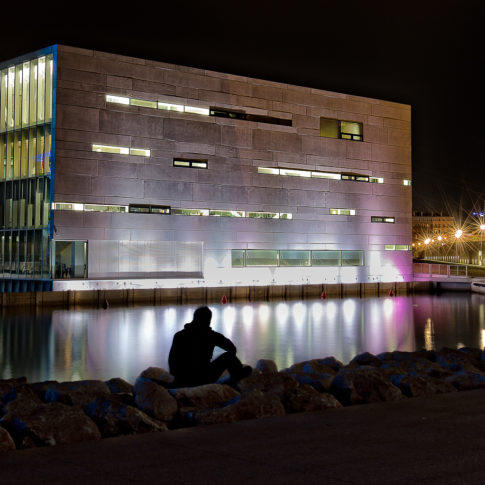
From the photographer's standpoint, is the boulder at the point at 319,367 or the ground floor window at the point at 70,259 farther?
the ground floor window at the point at 70,259

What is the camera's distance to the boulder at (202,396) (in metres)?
8.05

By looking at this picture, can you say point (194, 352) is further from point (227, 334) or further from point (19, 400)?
point (227, 334)

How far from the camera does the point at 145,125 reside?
146 feet

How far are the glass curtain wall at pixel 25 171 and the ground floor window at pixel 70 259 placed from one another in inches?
28.2

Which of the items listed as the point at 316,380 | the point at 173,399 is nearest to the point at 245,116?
the point at 316,380

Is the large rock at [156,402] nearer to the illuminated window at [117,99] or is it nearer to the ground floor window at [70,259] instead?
the ground floor window at [70,259]

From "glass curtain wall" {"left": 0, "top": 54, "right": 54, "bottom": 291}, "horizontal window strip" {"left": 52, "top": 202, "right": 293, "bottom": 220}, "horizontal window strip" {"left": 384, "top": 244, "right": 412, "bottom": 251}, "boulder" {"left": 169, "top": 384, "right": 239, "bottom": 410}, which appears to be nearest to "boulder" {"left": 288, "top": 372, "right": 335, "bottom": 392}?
"boulder" {"left": 169, "top": 384, "right": 239, "bottom": 410}

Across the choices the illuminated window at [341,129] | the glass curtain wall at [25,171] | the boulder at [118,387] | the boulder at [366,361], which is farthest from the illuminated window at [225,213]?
the boulder at [118,387]

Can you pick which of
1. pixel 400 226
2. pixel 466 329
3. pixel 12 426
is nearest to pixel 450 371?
pixel 12 426

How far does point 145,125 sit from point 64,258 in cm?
1020

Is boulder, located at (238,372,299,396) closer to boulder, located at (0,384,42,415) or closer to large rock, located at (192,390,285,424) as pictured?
large rock, located at (192,390,285,424)

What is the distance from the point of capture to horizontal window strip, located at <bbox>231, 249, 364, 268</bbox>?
48594 millimetres

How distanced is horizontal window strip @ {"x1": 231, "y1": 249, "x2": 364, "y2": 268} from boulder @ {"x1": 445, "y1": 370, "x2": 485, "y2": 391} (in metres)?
38.2

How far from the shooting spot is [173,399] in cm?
788
